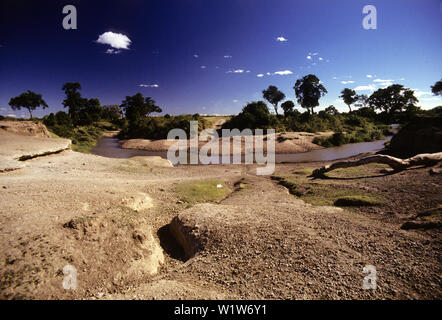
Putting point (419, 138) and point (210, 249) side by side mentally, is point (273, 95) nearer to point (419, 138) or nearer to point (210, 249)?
point (419, 138)

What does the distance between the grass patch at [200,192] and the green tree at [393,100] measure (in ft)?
280

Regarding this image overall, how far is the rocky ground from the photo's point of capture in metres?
4.24

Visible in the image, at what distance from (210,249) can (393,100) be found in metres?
97.0

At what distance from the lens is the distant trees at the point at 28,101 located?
58.7 m

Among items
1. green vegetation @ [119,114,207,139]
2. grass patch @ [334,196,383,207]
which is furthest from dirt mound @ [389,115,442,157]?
green vegetation @ [119,114,207,139]

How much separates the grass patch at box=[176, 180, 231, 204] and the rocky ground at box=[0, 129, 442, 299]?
284 centimetres

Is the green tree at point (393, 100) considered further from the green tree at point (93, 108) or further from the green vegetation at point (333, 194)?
the green tree at point (93, 108)

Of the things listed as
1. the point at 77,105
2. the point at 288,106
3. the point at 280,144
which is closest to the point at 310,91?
the point at 288,106

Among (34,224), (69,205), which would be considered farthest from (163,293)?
(69,205)

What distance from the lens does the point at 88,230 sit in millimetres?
5754

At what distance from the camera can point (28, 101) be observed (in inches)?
2366

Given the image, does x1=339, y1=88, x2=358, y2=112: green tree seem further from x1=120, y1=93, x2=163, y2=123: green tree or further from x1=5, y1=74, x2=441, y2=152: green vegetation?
x1=120, y1=93, x2=163, y2=123: green tree

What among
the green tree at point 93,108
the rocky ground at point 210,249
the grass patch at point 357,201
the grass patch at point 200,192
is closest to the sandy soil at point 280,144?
the grass patch at point 200,192
